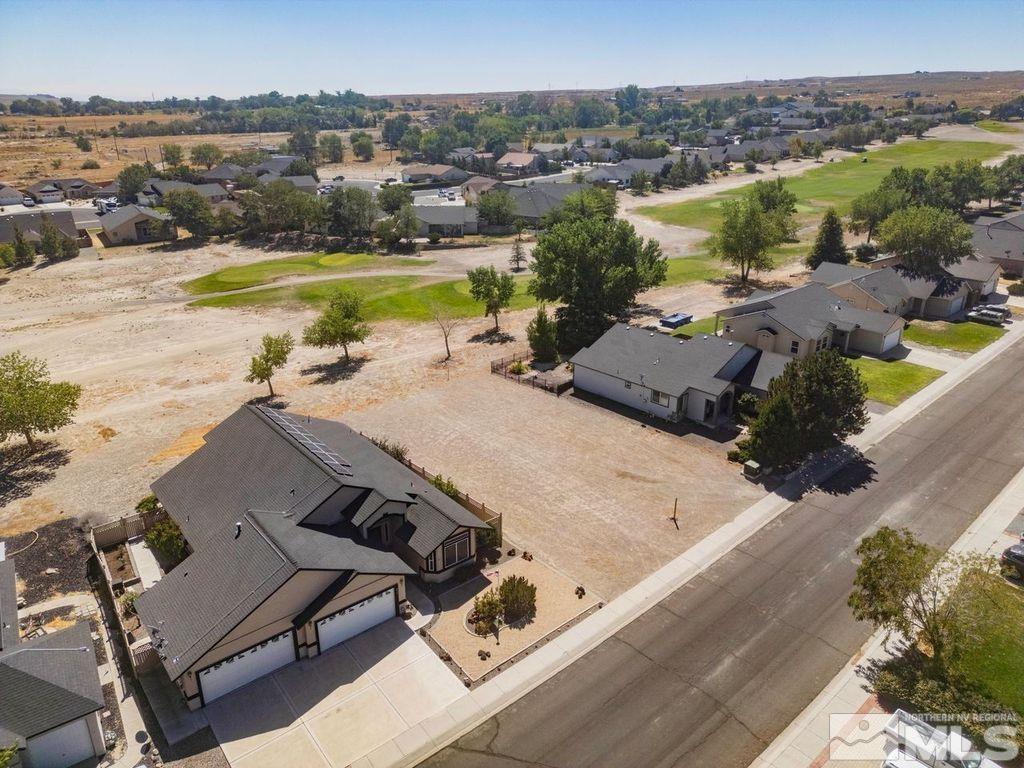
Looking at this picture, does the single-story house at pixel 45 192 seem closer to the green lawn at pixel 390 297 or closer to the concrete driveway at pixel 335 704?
the green lawn at pixel 390 297

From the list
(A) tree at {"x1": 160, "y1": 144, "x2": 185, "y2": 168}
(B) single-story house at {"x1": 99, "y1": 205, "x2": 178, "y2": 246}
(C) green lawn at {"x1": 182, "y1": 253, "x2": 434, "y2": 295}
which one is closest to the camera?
(C) green lawn at {"x1": 182, "y1": 253, "x2": 434, "y2": 295}

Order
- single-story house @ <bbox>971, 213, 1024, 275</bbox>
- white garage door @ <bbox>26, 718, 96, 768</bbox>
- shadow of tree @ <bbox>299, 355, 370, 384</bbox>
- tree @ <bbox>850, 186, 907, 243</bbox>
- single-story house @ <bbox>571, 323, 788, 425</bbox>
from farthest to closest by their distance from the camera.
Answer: tree @ <bbox>850, 186, 907, 243</bbox> → single-story house @ <bbox>971, 213, 1024, 275</bbox> → shadow of tree @ <bbox>299, 355, 370, 384</bbox> → single-story house @ <bbox>571, 323, 788, 425</bbox> → white garage door @ <bbox>26, 718, 96, 768</bbox>

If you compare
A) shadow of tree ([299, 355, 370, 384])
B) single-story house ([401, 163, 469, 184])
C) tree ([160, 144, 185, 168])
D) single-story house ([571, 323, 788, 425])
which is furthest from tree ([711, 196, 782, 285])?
tree ([160, 144, 185, 168])

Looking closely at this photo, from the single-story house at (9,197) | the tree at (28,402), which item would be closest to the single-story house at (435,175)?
the single-story house at (9,197)

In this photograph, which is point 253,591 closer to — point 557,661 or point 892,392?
point 557,661

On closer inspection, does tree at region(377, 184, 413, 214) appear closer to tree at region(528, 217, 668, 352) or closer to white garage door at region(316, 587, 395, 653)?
tree at region(528, 217, 668, 352)

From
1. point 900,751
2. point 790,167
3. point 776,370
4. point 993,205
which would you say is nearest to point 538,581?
point 900,751
